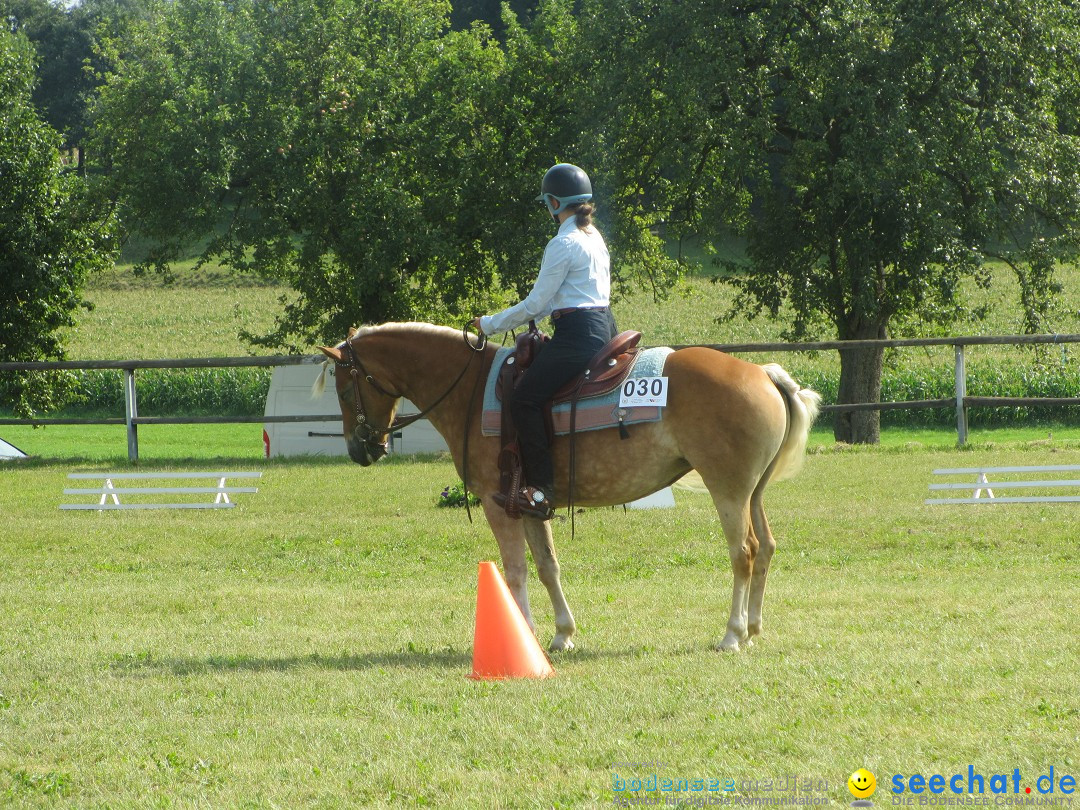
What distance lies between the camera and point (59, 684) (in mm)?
6012

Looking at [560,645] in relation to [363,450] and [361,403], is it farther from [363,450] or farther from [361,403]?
[361,403]

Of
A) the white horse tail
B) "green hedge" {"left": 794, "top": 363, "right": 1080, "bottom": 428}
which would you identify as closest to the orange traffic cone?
the white horse tail

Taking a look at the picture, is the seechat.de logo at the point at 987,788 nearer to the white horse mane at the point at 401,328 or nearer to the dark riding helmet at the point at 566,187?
the dark riding helmet at the point at 566,187

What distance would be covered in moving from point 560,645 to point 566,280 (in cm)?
210

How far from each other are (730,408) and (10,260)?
58.8 ft

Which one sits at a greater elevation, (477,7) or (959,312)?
(477,7)

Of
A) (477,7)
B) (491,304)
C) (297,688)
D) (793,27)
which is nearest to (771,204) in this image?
(793,27)

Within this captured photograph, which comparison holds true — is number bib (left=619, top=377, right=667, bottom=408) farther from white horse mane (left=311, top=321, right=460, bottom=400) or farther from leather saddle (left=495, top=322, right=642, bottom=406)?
white horse mane (left=311, top=321, right=460, bottom=400)

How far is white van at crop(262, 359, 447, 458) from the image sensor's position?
779 inches

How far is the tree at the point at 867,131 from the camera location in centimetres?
1881

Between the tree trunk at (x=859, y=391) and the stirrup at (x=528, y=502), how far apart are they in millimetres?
15289

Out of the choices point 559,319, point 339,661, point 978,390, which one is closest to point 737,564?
point 559,319

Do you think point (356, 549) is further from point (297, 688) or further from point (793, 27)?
point (793, 27)

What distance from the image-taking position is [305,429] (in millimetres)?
20438
